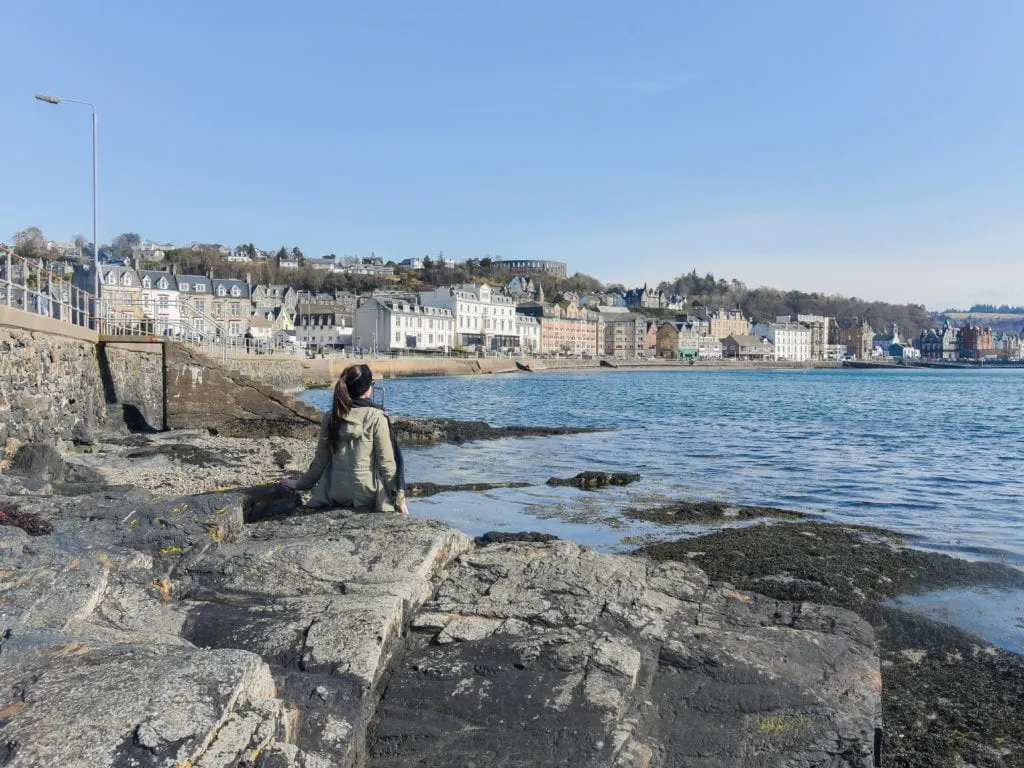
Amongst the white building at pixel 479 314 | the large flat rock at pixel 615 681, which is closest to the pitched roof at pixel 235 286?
the white building at pixel 479 314

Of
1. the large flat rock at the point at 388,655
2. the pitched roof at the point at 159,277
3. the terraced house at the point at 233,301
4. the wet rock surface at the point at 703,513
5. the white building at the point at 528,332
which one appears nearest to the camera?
the large flat rock at the point at 388,655

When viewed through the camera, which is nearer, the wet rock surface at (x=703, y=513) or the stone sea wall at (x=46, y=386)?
the wet rock surface at (x=703, y=513)

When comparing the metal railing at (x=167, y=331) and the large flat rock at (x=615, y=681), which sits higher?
the metal railing at (x=167, y=331)

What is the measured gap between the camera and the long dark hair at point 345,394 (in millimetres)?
6578

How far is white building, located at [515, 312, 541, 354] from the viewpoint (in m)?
146

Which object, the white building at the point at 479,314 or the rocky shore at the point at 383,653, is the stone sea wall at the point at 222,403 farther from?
the white building at the point at 479,314

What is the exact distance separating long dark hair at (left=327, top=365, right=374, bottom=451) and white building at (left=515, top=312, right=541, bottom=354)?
135408 millimetres

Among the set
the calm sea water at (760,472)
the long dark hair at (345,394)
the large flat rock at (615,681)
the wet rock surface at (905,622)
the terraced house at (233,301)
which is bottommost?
the calm sea water at (760,472)

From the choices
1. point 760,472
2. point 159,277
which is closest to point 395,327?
point 159,277

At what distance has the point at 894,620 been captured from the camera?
7492 millimetres

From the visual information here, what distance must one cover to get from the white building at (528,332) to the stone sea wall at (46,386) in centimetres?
12493

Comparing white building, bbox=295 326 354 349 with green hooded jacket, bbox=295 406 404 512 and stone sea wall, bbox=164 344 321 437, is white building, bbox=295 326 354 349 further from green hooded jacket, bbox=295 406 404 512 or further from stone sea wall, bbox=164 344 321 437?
green hooded jacket, bbox=295 406 404 512

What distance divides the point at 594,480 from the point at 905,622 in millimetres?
9057

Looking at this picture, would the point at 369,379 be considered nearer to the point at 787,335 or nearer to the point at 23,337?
the point at 23,337
